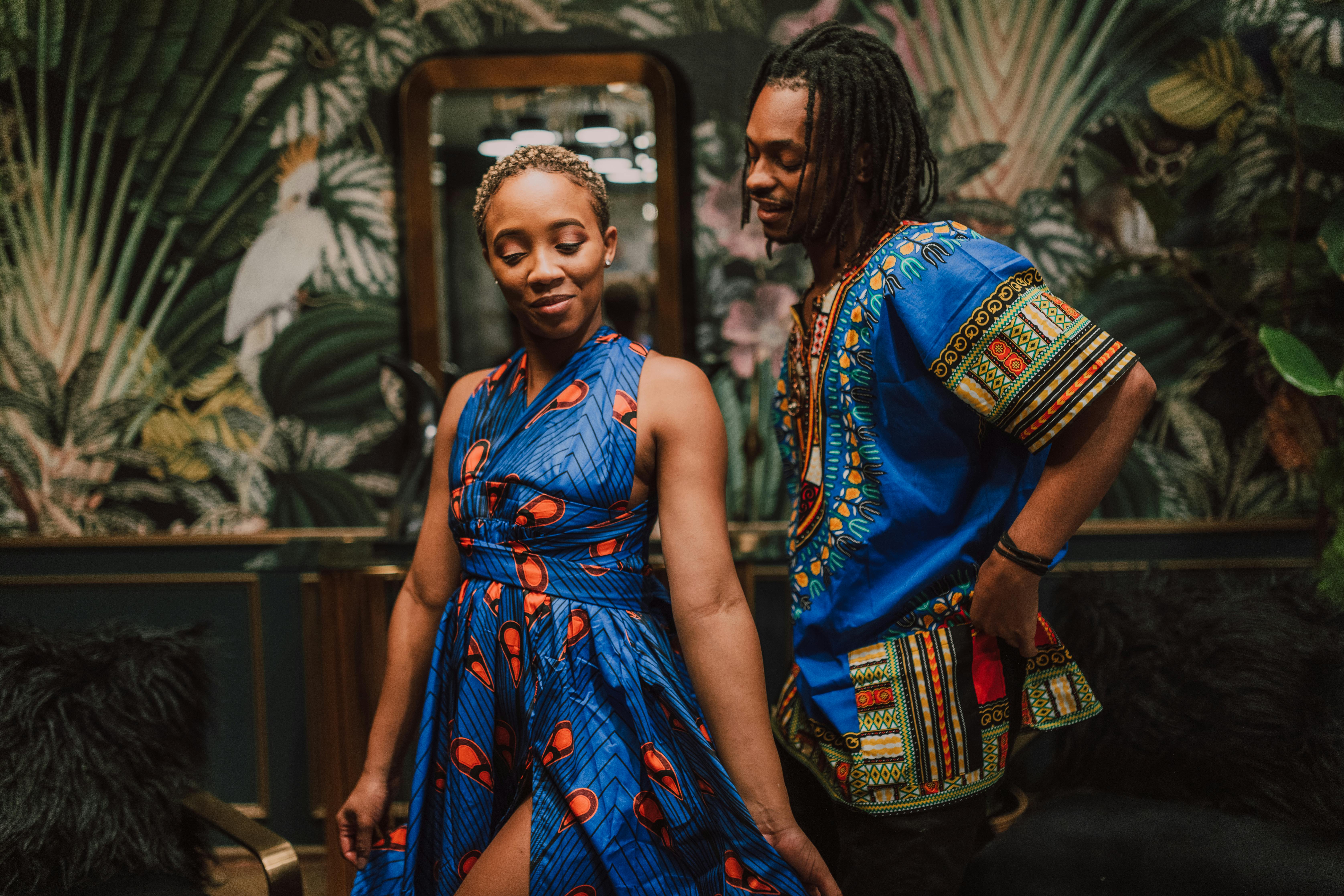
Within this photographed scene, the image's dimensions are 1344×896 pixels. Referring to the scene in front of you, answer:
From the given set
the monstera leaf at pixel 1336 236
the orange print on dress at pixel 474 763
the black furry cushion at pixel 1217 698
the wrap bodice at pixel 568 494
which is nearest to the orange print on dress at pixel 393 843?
the orange print on dress at pixel 474 763

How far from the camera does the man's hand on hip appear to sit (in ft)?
3.66

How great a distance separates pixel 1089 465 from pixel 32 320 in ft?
10.0

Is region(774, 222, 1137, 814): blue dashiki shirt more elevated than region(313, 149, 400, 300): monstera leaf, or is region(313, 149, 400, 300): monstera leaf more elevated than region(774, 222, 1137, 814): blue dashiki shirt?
region(313, 149, 400, 300): monstera leaf

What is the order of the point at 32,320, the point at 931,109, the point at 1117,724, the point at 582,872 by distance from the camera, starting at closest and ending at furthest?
the point at 582,872 < the point at 1117,724 < the point at 931,109 < the point at 32,320

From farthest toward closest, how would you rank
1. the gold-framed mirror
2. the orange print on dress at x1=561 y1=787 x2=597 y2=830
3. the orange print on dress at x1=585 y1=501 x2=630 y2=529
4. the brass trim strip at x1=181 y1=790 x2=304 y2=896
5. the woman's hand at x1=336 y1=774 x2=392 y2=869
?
the gold-framed mirror, the brass trim strip at x1=181 y1=790 x2=304 y2=896, the woman's hand at x1=336 y1=774 x2=392 y2=869, the orange print on dress at x1=585 y1=501 x2=630 y2=529, the orange print on dress at x1=561 y1=787 x2=597 y2=830

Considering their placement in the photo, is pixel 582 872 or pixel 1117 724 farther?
pixel 1117 724

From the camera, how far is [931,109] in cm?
265

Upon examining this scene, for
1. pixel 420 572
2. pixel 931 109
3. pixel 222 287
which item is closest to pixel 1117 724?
pixel 420 572

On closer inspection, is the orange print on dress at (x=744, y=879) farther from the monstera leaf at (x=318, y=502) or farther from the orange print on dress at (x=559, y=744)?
the monstera leaf at (x=318, y=502)

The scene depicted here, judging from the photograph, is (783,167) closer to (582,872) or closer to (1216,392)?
(582,872)

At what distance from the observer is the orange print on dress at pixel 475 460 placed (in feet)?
3.99

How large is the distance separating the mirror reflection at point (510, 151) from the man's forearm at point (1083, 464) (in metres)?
1.74

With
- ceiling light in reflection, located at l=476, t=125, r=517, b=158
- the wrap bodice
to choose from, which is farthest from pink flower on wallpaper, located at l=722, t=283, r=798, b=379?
the wrap bodice

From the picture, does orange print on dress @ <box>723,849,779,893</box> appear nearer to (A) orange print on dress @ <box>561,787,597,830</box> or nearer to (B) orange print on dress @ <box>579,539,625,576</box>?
(A) orange print on dress @ <box>561,787,597,830</box>
